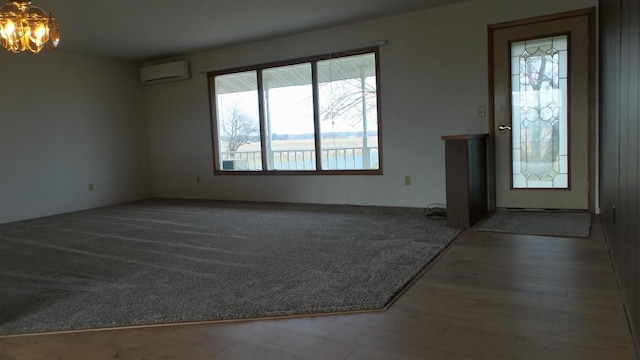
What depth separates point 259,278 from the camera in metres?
2.72

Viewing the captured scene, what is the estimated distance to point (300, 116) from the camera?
5.96 m

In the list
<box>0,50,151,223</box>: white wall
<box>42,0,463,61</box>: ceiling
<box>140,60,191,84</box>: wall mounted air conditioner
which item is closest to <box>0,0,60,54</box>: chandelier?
<box>42,0,463,61</box>: ceiling

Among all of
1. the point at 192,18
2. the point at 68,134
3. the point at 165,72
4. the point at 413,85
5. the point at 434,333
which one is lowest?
the point at 434,333

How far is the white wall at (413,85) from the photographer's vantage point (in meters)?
4.66

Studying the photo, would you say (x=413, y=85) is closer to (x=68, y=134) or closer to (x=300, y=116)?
(x=300, y=116)

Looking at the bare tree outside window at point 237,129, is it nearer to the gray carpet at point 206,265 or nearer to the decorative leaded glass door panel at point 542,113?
the gray carpet at point 206,265

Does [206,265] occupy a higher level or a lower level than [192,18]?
lower

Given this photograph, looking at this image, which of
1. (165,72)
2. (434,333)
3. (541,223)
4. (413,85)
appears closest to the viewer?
(434,333)

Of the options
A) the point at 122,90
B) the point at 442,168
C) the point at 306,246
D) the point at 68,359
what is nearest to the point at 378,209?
the point at 442,168

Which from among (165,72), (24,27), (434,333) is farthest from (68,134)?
(434,333)

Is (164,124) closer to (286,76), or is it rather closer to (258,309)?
(286,76)

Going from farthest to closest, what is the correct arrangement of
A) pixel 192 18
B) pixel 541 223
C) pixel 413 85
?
pixel 413 85
pixel 192 18
pixel 541 223

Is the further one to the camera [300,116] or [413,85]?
[300,116]

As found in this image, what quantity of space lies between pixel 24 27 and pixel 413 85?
3.71 meters
